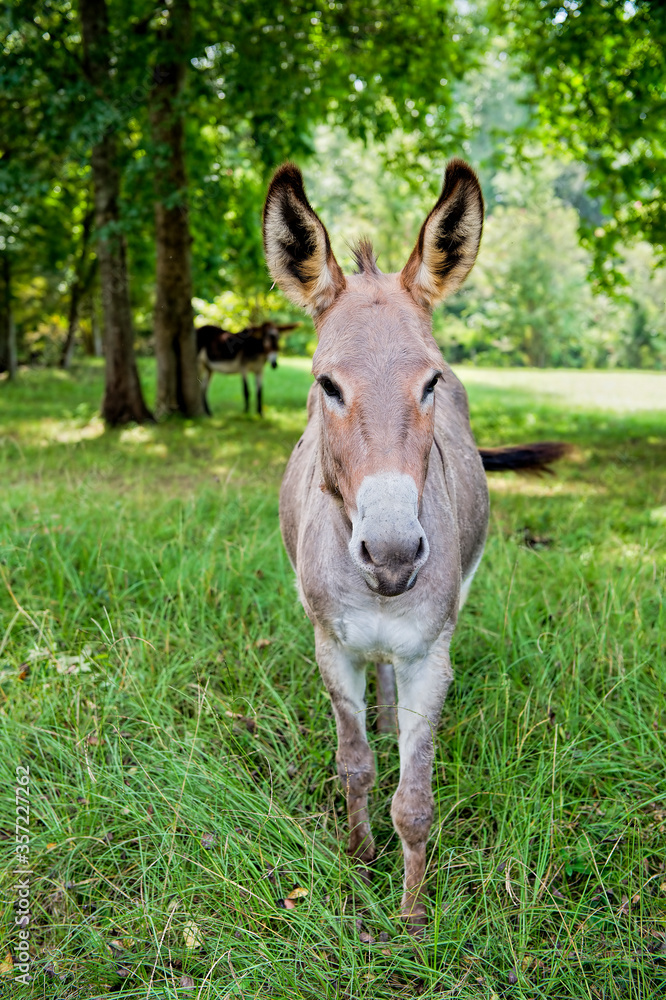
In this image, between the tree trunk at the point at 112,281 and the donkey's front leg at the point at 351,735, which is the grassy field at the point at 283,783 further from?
the tree trunk at the point at 112,281

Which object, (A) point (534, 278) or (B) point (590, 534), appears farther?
(A) point (534, 278)

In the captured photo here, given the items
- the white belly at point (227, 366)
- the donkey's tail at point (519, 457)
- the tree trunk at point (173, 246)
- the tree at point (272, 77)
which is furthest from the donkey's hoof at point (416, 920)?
the white belly at point (227, 366)

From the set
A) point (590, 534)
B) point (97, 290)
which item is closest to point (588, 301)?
point (97, 290)

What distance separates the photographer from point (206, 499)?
5.84 meters

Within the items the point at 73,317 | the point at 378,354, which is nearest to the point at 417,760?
the point at 378,354

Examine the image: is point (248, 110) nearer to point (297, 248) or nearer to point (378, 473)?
point (297, 248)

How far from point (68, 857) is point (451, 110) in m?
11.9

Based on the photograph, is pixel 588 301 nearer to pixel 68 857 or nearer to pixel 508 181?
pixel 508 181

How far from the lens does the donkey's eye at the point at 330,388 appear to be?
2.09 m

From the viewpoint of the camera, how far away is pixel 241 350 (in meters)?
14.1

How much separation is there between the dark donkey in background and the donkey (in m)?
11.1

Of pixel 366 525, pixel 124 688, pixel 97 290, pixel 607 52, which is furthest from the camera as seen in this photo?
pixel 97 290

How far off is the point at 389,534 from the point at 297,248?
4.06 ft

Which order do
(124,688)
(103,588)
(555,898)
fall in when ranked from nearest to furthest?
(555,898) < (124,688) < (103,588)
